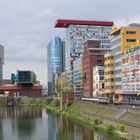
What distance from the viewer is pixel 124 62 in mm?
114125

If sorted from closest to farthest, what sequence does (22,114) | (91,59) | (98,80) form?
(22,114), (98,80), (91,59)

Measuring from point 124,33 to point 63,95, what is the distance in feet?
189

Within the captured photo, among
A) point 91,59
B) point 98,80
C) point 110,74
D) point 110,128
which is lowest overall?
point 110,128

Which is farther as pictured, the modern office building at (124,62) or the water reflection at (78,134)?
the modern office building at (124,62)

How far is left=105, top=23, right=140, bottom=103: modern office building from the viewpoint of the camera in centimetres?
10650

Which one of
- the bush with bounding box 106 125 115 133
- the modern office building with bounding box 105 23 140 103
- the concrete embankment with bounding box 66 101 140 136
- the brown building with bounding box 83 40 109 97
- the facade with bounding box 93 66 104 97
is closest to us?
the concrete embankment with bounding box 66 101 140 136

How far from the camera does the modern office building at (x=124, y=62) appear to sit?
106500 mm

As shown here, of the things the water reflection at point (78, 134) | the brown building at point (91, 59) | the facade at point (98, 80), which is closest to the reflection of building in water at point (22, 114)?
the facade at point (98, 80)

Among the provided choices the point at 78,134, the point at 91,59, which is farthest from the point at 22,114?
the point at 78,134

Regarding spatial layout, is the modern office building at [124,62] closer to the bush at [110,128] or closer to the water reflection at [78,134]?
the water reflection at [78,134]

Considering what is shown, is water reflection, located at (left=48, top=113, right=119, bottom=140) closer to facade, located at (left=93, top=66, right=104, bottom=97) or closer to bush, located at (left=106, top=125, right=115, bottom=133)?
bush, located at (left=106, top=125, right=115, bottom=133)

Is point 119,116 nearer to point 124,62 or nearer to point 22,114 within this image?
point 124,62

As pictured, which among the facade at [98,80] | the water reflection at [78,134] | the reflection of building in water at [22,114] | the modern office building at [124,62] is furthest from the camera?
the facade at [98,80]

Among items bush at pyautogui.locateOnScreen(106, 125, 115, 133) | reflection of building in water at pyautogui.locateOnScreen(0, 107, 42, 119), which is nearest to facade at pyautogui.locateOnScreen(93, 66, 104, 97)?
reflection of building in water at pyautogui.locateOnScreen(0, 107, 42, 119)
